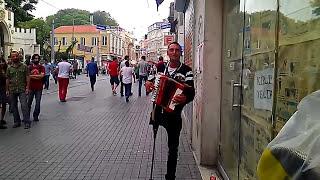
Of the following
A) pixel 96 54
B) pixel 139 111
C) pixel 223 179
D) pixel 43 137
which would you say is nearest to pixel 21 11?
pixel 96 54

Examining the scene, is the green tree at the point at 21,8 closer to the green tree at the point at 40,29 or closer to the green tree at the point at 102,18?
the green tree at the point at 40,29

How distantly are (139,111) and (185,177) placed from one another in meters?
8.61

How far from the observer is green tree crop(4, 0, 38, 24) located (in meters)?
63.9

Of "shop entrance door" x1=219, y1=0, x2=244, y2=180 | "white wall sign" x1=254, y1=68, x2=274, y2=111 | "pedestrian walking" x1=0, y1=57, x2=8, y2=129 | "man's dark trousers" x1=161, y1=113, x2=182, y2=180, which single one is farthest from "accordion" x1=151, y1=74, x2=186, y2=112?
"pedestrian walking" x1=0, y1=57, x2=8, y2=129

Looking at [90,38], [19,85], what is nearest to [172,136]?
[19,85]

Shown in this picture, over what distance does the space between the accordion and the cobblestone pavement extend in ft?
3.85

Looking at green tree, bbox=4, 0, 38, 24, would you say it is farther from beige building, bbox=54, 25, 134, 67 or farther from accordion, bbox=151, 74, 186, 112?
accordion, bbox=151, 74, 186, 112

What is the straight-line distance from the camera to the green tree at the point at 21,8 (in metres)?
63.9

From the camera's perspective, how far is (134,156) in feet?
24.9

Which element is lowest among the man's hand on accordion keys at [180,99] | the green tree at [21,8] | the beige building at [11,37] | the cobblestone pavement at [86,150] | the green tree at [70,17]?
the cobblestone pavement at [86,150]

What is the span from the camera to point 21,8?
68.4 m

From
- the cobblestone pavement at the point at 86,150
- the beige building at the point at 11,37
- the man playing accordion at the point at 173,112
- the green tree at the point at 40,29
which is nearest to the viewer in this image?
the man playing accordion at the point at 173,112

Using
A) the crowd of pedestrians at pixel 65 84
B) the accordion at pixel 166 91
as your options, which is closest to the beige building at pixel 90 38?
the crowd of pedestrians at pixel 65 84

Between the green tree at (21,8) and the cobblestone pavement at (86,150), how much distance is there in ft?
180
